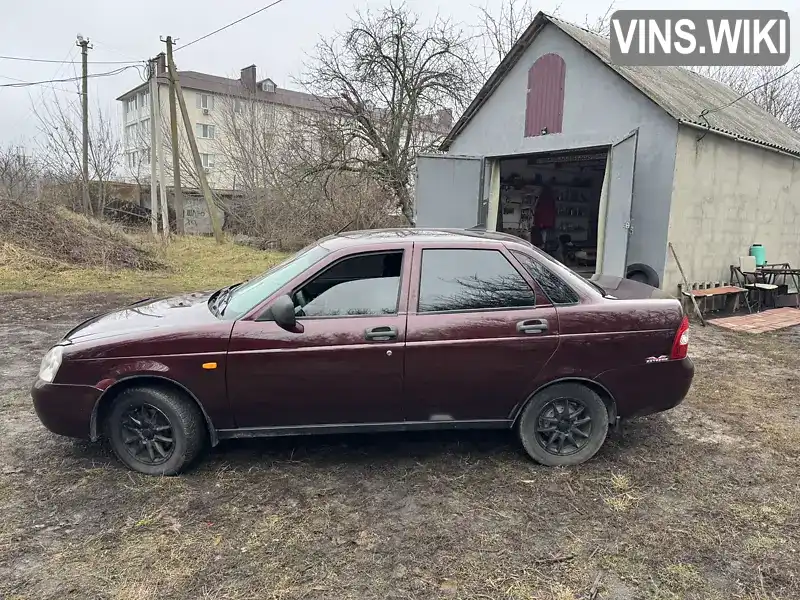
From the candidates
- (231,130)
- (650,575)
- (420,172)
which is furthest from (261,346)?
(231,130)

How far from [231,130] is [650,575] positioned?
2642cm

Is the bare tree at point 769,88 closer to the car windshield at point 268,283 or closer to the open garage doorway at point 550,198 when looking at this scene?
the open garage doorway at point 550,198

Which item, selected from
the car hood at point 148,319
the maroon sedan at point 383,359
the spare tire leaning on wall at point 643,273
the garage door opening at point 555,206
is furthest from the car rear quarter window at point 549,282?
the garage door opening at point 555,206

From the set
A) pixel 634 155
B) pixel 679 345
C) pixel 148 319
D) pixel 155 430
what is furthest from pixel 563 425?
pixel 634 155

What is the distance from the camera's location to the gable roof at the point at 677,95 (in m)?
8.73

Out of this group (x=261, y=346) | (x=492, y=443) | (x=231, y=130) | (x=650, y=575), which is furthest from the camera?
(x=231, y=130)

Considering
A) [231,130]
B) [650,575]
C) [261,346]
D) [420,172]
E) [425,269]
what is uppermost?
[231,130]

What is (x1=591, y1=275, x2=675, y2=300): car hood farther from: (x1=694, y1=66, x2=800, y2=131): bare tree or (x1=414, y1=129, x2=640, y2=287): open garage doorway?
(x1=694, y1=66, x2=800, y2=131): bare tree

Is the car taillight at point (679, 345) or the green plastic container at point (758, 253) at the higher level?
the green plastic container at point (758, 253)

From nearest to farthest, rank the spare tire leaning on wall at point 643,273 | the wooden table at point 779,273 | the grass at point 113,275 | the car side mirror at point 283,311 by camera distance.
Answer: the car side mirror at point 283,311, the spare tire leaning on wall at point 643,273, the wooden table at point 779,273, the grass at point 113,275

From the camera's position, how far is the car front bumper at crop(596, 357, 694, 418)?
3562 mm

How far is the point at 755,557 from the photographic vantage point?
2.73 meters

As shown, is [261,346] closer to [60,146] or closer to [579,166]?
[579,166]

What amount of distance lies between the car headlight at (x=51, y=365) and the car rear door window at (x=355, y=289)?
149 centimetres
